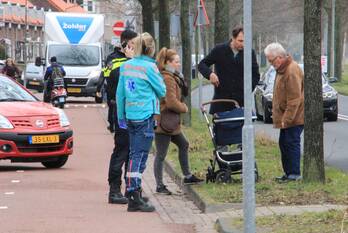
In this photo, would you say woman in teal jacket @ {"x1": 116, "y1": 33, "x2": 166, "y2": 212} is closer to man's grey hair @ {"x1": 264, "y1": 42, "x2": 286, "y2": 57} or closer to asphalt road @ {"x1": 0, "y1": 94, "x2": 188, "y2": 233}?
asphalt road @ {"x1": 0, "y1": 94, "x2": 188, "y2": 233}

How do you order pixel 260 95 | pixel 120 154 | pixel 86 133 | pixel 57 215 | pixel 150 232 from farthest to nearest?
pixel 260 95
pixel 86 133
pixel 120 154
pixel 57 215
pixel 150 232

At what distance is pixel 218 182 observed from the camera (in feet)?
38.3

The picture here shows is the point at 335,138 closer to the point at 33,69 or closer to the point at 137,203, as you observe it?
the point at 137,203

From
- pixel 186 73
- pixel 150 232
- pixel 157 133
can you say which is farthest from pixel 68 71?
pixel 150 232

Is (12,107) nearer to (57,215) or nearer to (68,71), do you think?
(57,215)

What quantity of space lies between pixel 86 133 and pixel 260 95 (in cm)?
635

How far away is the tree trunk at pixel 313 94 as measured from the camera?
1089cm

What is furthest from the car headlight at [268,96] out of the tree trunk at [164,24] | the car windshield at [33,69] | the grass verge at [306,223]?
the car windshield at [33,69]

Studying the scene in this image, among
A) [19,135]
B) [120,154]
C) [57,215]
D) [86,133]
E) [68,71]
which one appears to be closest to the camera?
[57,215]

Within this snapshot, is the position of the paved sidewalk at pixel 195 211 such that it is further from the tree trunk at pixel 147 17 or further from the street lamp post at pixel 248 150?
the tree trunk at pixel 147 17

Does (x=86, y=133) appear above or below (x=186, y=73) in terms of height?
below

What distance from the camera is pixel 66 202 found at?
36.0 feet

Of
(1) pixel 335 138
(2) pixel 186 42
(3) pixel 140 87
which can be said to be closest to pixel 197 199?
(3) pixel 140 87

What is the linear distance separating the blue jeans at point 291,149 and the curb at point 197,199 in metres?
1.24
